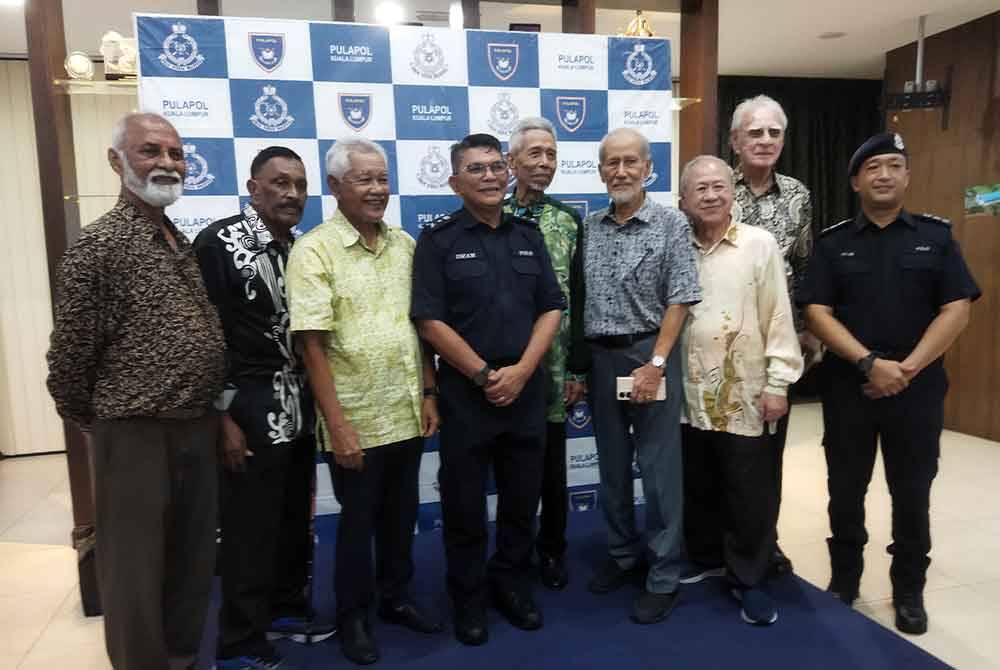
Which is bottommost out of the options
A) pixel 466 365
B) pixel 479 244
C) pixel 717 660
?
pixel 717 660

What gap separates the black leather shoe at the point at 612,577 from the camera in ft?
8.22

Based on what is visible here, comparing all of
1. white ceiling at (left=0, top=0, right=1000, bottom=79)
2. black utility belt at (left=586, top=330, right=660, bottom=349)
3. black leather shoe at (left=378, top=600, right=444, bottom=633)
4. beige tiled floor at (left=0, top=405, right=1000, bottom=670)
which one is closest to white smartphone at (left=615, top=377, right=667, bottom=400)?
black utility belt at (left=586, top=330, right=660, bottom=349)

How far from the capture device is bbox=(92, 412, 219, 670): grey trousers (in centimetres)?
175

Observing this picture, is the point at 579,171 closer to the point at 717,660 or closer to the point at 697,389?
the point at 697,389

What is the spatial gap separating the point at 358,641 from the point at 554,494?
0.89 m

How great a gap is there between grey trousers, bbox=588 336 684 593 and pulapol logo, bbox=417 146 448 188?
3.87 ft

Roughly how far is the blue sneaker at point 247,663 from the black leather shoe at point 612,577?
1118 millimetres

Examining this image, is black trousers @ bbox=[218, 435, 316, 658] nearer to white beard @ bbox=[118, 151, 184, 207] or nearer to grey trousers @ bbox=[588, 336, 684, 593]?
white beard @ bbox=[118, 151, 184, 207]

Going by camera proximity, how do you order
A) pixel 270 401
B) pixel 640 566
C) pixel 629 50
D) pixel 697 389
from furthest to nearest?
pixel 629 50
pixel 640 566
pixel 697 389
pixel 270 401

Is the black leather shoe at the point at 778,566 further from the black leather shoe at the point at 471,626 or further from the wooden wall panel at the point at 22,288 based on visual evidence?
the wooden wall panel at the point at 22,288

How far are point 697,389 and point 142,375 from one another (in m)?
1.77

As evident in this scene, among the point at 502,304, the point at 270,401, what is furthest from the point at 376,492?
the point at 502,304

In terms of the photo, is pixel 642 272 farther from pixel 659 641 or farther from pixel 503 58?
pixel 503 58

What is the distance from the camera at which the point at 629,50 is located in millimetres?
3219
